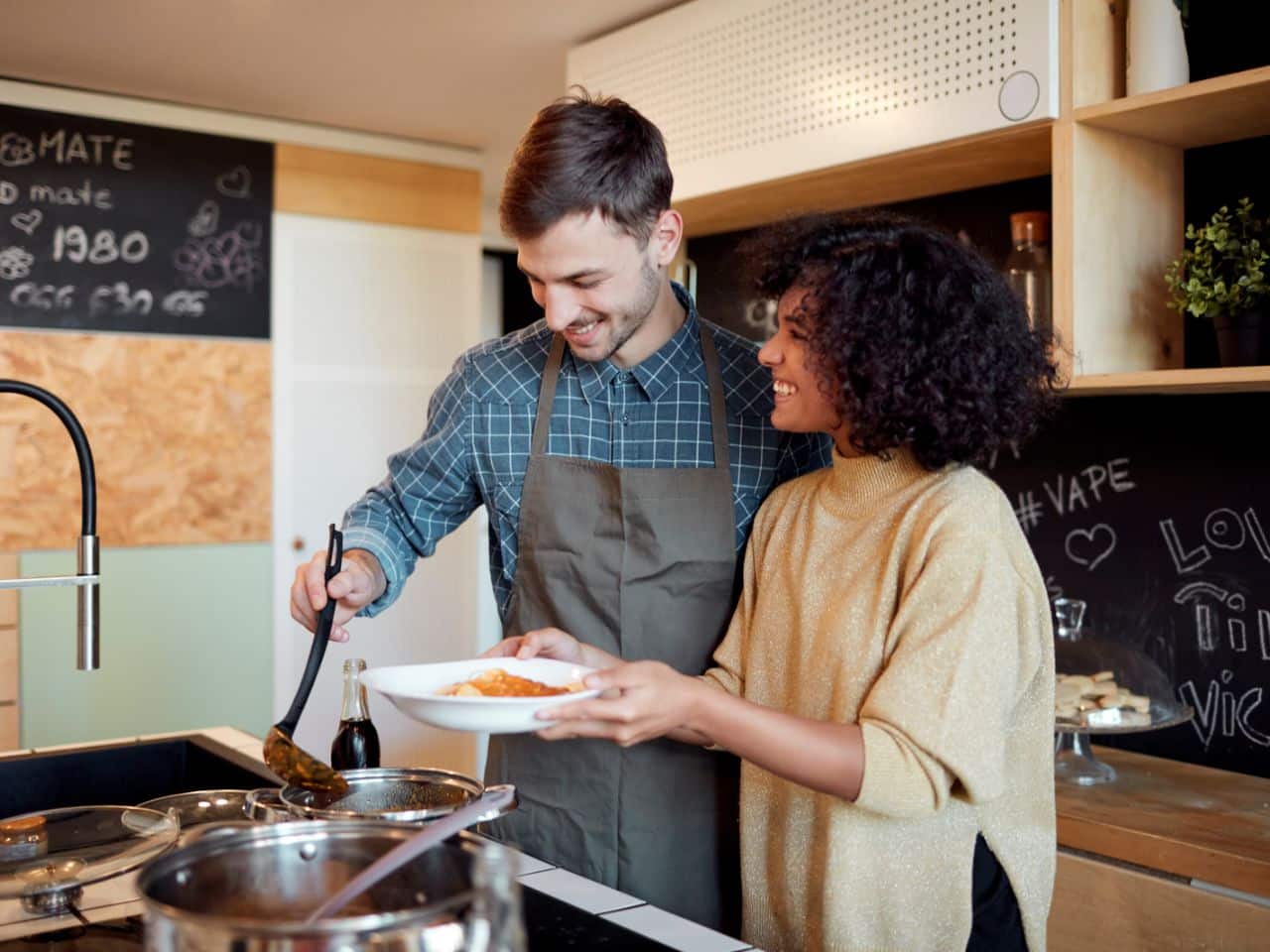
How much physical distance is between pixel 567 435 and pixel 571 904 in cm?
74

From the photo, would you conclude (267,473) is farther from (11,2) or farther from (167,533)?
(11,2)

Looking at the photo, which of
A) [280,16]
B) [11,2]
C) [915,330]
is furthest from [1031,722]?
[11,2]

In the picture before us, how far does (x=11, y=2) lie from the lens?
2.96 m

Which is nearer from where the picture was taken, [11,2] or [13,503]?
[11,2]

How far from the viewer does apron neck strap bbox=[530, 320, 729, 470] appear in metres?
1.79

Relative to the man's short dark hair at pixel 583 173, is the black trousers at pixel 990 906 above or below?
below

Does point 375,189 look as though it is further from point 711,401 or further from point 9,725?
point 711,401

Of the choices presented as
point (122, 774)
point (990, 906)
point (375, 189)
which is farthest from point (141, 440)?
point (990, 906)

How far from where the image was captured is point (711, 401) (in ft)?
5.92

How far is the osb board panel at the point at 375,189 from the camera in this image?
4.05 meters

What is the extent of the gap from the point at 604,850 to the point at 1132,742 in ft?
4.18

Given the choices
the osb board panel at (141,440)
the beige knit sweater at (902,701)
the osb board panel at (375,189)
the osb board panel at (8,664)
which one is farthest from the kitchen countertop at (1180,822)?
the osb board panel at (375,189)

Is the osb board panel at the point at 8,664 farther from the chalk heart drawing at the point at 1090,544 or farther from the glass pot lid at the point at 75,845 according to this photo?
the chalk heart drawing at the point at 1090,544

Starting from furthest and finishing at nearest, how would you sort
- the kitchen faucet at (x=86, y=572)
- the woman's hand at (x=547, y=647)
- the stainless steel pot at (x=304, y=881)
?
the woman's hand at (x=547, y=647) < the kitchen faucet at (x=86, y=572) < the stainless steel pot at (x=304, y=881)
